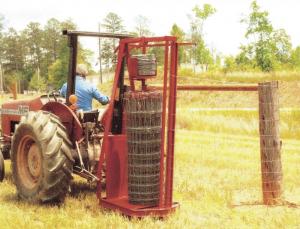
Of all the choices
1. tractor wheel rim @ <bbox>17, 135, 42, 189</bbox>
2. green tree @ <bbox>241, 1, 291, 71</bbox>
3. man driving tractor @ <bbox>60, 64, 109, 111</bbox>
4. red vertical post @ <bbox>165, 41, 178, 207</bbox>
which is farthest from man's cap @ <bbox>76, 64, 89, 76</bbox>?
green tree @ <bbox>241, 1, 291, 71</bbox>

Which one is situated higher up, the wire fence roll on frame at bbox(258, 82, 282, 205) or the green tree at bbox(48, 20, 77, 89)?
the green tree at bbox(48, 20, 77, 89)

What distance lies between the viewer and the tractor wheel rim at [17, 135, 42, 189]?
7538mm

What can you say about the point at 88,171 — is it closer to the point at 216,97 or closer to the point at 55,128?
the point at 55,128

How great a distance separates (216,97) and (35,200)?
30.5 m

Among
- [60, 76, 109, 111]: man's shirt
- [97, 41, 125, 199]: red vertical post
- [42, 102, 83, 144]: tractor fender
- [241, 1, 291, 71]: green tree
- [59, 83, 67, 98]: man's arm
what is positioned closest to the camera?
[97, 41, 125, 199]: red vertical post

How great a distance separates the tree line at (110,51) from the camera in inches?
2154

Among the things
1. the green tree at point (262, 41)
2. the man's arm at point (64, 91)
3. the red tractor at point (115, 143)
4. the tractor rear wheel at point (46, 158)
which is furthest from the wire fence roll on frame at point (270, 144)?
the green tree at point (262, 41)

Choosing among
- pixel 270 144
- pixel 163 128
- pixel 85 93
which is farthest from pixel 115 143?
pixel 270 144

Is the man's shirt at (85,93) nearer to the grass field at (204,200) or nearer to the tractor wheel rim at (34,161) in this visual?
the tractor wheel rim at (34,161)

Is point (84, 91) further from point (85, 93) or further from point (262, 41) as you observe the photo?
point (262, 41)

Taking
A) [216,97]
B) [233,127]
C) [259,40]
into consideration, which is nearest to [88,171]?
[233,127]

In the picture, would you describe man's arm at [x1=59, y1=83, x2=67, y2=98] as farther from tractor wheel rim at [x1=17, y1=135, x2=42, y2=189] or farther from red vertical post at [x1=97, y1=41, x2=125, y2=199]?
red vertical post at [x1=97, y1=41, x2=125, y2=199]

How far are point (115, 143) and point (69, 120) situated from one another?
90 centimetres

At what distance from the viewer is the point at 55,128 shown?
7.08 meters
